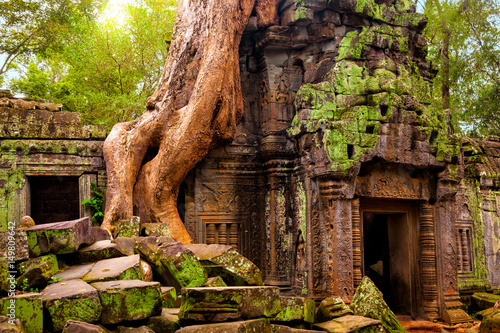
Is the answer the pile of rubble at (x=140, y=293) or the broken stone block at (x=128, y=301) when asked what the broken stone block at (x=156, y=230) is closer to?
the pile of rubble at (x=140, y=293)

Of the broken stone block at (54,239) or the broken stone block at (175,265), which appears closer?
the broken stone block at (54,239)

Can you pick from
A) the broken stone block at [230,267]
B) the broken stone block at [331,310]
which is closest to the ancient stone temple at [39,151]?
the broken stone block at [230,267]

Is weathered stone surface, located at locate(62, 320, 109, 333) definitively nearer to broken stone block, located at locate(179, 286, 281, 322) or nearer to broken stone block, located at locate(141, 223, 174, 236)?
broken stone block, located at locate(179, 286, 281, 322)

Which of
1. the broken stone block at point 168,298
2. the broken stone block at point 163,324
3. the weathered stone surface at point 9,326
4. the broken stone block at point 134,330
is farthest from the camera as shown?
the broken stone block at point 168,298

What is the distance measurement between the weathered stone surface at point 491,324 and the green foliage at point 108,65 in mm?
10773

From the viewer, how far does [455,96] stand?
1452 centimetres

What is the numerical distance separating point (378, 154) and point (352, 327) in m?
3.24

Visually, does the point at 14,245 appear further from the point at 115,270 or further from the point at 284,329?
the point at 284,329

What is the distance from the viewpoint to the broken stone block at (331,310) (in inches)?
194

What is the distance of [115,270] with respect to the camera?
14.2 ft

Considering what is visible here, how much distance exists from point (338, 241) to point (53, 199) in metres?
4.77

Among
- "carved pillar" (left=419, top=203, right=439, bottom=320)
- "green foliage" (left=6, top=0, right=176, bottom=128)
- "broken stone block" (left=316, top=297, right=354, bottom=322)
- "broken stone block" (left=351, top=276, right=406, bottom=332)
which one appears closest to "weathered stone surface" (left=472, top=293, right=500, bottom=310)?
"carved pillar" (left=419, top=203, right=439, bottom=320)

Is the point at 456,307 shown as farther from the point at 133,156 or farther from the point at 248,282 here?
the point at 133,156

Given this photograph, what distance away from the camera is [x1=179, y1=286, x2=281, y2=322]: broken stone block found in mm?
3781
